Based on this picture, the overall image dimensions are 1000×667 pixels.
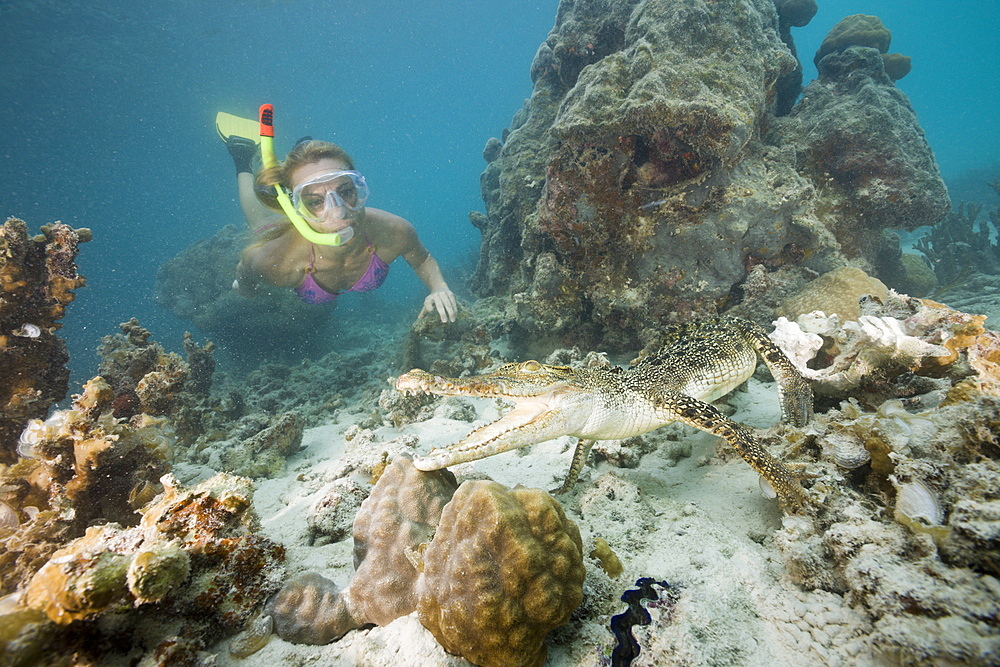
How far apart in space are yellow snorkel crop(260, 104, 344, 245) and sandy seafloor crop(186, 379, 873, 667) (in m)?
4.31

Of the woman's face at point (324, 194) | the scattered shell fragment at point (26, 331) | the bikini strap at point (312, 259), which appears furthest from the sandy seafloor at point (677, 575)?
the bikini strap at point (312, 259)

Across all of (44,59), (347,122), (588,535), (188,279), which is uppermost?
(347,122)

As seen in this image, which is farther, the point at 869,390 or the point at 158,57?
the point at 158,57

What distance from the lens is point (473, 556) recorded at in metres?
1.69

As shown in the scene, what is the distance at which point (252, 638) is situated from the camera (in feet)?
6.02

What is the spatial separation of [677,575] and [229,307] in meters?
18.2

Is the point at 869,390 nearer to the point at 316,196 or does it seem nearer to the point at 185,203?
the point at 316,196

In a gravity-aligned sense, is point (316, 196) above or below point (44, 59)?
below

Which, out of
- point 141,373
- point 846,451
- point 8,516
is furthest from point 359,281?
point 846,451

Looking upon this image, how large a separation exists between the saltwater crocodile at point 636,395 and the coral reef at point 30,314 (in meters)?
4.33

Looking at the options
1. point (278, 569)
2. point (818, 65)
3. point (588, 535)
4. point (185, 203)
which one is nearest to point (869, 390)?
point (588, 535)

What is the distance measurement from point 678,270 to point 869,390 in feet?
9.14

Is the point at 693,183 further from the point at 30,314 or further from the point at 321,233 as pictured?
the point at 30,314

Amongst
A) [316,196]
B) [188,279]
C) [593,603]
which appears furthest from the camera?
[188,279]
